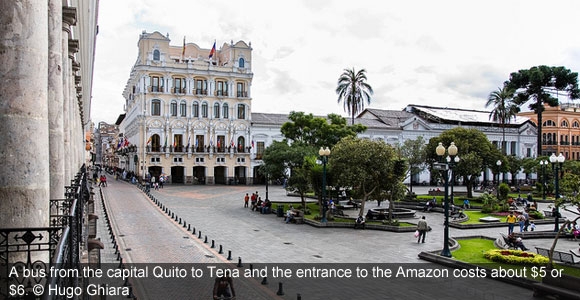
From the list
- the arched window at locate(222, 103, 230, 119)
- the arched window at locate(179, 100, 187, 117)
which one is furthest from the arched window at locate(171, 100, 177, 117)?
the arched window at locate(222, 103, 230, 119)

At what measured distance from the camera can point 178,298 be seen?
12.6 m

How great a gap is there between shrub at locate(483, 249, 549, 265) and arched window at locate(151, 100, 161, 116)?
48794 mm

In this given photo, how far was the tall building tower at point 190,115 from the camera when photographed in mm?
58125

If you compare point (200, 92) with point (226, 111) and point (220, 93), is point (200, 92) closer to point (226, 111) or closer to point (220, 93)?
point (220, 93)

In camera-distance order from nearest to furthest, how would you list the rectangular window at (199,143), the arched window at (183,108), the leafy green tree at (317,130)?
1. the leafy green tree at (317,130)
2. the arched window at (183,108)
3. the rectangular window at (199,143)

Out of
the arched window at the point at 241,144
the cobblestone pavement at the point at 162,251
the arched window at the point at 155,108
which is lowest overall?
the cobblestone pavement at the point at 162,251

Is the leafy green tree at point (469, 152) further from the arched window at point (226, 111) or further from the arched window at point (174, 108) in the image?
the arched window at point (174, 108)

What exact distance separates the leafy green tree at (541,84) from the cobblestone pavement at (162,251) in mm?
56496

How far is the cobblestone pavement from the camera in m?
13.3

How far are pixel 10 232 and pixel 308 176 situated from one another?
2645cm

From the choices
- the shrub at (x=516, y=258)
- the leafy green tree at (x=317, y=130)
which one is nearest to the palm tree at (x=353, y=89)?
the leafy green tree at (x=317, y=130)

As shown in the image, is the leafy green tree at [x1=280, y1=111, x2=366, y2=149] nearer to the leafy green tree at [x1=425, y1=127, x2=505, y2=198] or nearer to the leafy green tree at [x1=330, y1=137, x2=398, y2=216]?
the leafy green tree at [x1=425, y1=127, x2=505, y2=198]

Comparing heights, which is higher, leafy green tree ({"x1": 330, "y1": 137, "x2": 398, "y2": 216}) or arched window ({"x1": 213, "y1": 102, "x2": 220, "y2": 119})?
arched window ({"x1": 213, "y1": 102, "x2": 220, "y2": 119})

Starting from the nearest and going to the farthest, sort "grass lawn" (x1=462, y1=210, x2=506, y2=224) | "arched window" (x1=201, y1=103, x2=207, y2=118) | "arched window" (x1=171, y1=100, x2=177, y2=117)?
"grass lawn" (x1=462, y1=210, x2=506, y2=224) → "arched window" (x1=171, y1=100, x2=177, y2=117) → "arched window" (x1=201, y1=103, x2=207, y2=118)
